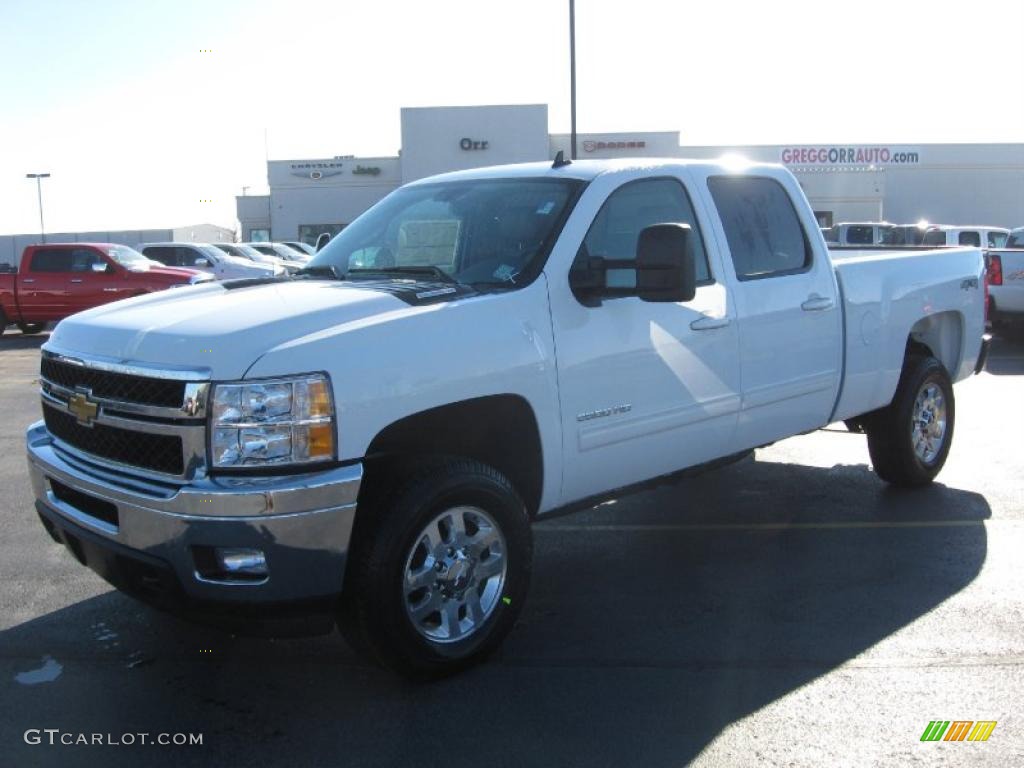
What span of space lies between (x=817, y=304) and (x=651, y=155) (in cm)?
4165

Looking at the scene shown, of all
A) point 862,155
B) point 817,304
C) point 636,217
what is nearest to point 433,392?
point 636,217

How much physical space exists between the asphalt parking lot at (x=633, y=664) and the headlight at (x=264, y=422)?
101 centimetres

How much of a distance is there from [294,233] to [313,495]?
46884mm

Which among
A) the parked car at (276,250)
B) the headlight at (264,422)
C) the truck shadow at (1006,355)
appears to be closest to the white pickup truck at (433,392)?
the headlight at (264,422)

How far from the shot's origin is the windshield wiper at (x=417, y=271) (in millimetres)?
4718

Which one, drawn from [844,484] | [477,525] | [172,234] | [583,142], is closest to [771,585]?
[477,525]

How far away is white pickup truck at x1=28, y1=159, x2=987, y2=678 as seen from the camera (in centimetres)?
366

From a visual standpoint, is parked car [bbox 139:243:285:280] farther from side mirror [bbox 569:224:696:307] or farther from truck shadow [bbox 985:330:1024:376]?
side mirror [bbox 569:224:696:307]

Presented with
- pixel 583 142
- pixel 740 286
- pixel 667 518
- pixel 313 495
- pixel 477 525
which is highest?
pixel 583 142

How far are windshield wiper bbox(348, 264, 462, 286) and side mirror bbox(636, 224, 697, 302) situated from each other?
80 centimetres

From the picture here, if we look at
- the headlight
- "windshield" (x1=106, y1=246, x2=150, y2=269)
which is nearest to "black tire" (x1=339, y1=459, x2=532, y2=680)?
the headlight

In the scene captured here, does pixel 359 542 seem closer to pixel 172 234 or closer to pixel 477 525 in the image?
pixel 477 525

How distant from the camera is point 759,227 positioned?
230 inches

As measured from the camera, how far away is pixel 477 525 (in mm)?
4277
